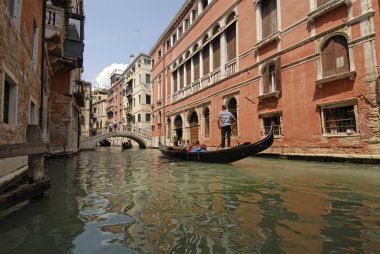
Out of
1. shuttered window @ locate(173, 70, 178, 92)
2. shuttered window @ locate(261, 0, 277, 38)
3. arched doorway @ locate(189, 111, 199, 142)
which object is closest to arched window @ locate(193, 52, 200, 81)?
arched doorway @ locate(189, 111, 199, 142)

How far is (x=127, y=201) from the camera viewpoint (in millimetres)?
3748

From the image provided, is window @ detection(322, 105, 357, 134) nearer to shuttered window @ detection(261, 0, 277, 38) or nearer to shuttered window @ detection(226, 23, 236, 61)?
shuttered window @ detection(261, 0, 277, 38)

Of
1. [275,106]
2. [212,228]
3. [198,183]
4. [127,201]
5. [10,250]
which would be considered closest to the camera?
[10,250]

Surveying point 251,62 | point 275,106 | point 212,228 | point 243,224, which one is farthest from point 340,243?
Result: point 251,62

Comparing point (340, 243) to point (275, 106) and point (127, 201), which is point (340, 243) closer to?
point (127, 201)

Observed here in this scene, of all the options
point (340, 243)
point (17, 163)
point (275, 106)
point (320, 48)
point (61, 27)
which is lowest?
point (340, 243)

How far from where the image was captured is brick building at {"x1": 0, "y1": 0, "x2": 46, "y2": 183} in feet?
14.0

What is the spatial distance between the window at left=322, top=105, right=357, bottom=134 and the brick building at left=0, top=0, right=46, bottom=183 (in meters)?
8.59

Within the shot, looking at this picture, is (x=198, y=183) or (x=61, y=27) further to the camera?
(x=61, y=27)

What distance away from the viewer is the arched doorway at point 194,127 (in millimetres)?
17508

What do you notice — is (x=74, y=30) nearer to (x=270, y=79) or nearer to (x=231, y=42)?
(x=231, y=42)

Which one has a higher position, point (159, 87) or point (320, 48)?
point (159, 87)

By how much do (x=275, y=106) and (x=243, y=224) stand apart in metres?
8.79

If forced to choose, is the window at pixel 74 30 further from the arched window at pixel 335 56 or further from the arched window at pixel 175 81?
the arched window at pixel 335 56
